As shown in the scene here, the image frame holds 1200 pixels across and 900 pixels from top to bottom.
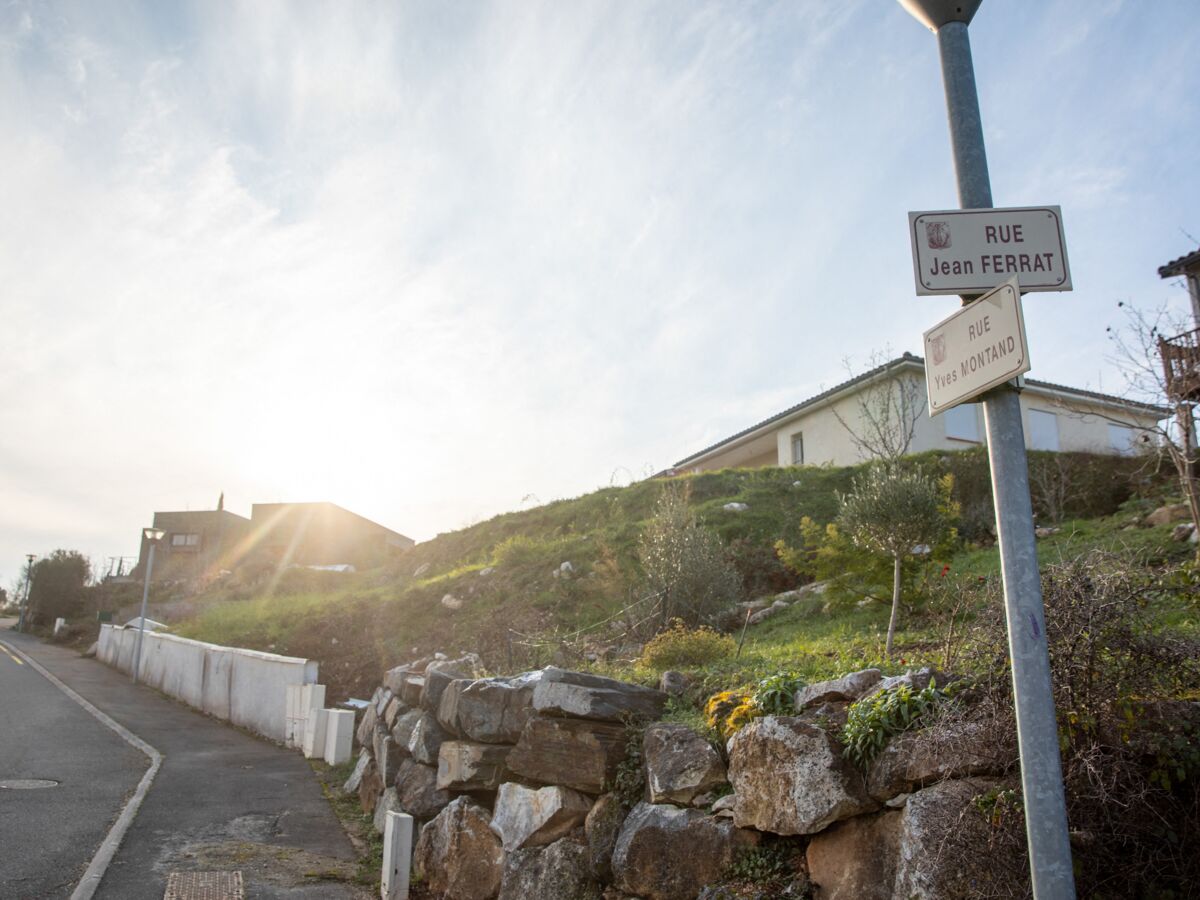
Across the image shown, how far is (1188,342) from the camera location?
13.7 metres

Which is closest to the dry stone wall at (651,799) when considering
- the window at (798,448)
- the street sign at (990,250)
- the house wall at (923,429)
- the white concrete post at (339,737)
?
the street sign at (990,250)

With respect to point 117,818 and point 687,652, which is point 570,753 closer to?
point 687,652

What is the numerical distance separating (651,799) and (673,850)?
456 mm

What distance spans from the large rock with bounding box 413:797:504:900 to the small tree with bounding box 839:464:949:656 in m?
4.25

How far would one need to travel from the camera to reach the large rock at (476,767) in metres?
7.11

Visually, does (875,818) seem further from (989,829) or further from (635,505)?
(635,505)

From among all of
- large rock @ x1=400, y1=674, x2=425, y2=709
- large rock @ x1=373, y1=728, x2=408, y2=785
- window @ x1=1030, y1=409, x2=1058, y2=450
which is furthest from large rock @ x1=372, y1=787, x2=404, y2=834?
window @ x1=1030, y1=409, x2=1058, y2=450

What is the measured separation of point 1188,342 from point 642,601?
32.1ft

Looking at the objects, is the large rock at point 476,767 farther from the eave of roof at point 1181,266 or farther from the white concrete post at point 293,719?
the eave of roof at point 1181,266

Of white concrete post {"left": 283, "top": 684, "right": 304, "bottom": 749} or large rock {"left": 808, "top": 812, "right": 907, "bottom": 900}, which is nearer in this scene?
large rock {"left": 808, "top": 812, "right": 907, "bottom": 900}

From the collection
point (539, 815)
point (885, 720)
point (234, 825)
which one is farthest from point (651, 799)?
point (234, 825)

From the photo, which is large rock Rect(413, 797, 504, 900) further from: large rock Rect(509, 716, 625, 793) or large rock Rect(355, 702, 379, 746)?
large rock Rect(355, 702, 379, 746)

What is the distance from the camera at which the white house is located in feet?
68.8

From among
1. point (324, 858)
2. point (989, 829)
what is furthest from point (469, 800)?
point (989, 829)
